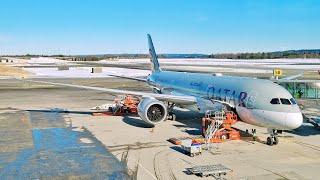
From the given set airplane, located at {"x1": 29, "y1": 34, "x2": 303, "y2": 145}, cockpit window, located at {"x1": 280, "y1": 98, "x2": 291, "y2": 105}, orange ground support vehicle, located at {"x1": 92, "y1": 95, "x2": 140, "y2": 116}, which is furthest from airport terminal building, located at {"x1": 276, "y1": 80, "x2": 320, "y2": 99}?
cockpit window, located at {"x1": 280, "y1": 98, "x2": 291, "y2": 105}

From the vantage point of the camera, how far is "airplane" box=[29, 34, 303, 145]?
63.4ft

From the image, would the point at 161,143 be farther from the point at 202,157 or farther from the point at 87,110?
the point at 87,110

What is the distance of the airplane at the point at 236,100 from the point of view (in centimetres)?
1931

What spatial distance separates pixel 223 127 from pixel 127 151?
5.52 metres

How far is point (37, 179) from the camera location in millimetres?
14477

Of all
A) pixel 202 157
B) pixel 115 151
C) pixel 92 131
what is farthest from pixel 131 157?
pixel 92 131

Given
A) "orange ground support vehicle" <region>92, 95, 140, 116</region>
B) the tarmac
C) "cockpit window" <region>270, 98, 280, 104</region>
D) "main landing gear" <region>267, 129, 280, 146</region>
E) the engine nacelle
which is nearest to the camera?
the tarmac

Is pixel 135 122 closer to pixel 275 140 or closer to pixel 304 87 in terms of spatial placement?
pixel 275 140

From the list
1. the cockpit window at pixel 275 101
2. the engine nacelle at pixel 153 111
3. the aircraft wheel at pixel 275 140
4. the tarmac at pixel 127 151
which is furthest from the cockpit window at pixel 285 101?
the engine nacelle at pixel 153 111

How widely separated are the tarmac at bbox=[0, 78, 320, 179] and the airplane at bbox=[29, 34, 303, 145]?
1065 millimetres

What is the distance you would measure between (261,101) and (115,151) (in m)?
7.30

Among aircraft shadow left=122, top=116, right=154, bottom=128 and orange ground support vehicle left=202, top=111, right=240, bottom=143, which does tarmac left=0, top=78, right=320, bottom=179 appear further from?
orange ground support vehicle left=202, top=111, right=240, bottom=143

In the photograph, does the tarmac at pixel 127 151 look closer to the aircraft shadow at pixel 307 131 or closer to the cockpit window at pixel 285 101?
the aircraft shadow at pixel 307 131

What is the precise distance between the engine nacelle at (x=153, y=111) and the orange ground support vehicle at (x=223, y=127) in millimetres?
3812
